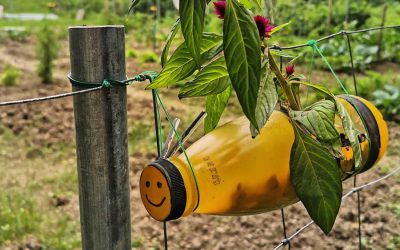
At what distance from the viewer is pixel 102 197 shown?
0.66 m

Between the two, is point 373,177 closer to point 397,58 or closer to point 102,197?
point 102,197

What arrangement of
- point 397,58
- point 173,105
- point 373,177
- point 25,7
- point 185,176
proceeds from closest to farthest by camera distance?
point 185,176 → point 373,177 → point 173,105 → point 397,58 → point 25,7

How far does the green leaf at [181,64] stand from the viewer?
637 mm

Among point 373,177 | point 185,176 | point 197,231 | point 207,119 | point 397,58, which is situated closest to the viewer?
point 185,176

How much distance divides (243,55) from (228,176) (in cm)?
16

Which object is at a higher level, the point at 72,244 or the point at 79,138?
the point at 79,138

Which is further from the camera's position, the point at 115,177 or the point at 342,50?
Answer: the point at 342,50

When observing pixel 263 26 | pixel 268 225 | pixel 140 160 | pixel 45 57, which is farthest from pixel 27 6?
pixel 263 26

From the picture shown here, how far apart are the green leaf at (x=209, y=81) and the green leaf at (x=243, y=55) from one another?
0.33ft

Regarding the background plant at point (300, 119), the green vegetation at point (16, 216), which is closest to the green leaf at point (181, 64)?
the background plant at point (300, 119)

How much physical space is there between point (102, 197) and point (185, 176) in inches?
5.0

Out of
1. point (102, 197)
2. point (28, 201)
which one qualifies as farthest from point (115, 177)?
point (28, 201)

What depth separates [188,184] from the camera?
601 mm

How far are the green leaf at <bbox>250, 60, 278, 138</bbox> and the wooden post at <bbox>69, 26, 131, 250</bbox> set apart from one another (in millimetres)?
178
